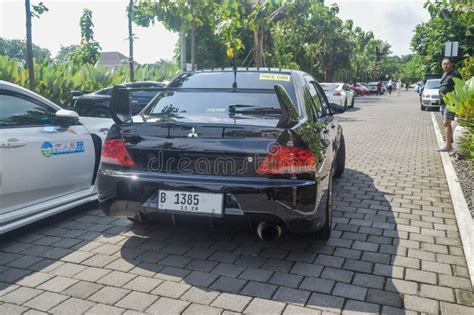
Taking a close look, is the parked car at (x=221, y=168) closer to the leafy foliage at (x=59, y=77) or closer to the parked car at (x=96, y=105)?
the parked car at (x=96, y=105)

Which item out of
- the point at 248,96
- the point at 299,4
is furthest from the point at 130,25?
the point at 248,96

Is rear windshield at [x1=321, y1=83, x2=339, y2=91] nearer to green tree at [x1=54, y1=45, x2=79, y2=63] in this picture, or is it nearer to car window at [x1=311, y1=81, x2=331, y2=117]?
green tree at [x1=54, y1=45, x2=79, y2=63]

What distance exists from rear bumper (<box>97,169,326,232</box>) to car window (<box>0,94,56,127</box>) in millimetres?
1294

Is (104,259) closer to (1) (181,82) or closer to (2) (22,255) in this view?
(2) (22,255)

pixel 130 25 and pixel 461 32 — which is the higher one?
pixel 461 32

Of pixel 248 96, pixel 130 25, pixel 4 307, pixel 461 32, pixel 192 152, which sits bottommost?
pixel 4 307

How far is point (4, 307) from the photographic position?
2.88m

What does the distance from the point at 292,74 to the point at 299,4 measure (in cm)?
1070

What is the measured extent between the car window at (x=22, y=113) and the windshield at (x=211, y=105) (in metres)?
1.09

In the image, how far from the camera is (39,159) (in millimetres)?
4230

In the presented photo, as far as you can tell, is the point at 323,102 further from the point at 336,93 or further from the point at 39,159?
the point at 336,93

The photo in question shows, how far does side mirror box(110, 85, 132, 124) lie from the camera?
154 inches

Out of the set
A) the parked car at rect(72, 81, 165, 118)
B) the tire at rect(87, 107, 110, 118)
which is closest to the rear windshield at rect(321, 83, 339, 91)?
the parked car at rect(72, 81, 165, 118)

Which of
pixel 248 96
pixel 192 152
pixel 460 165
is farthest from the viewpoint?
pixel 460 165
